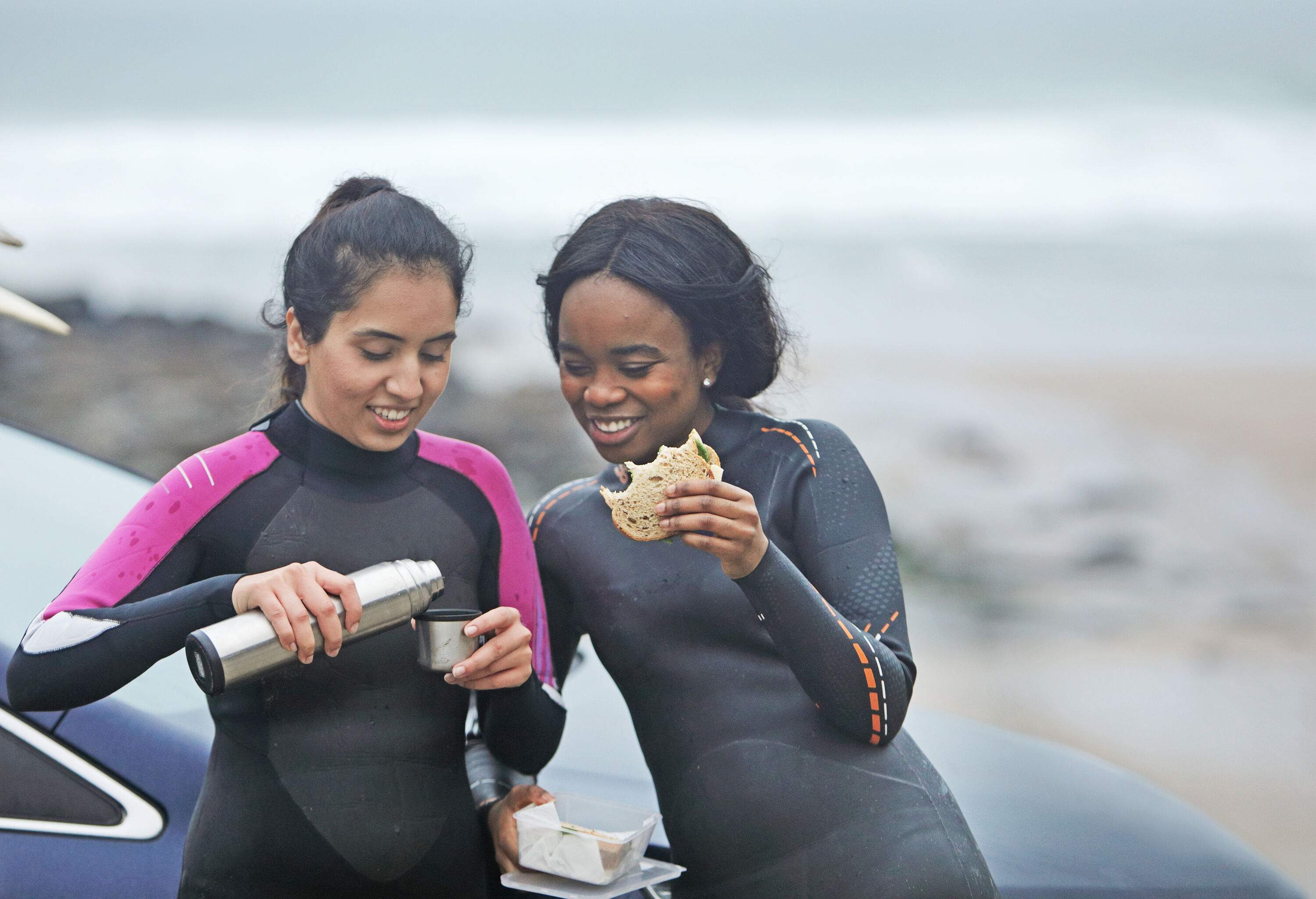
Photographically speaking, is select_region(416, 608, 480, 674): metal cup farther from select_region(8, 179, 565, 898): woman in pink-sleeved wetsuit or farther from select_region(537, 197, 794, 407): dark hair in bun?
select_region(537, 197, 794, 407): dark hair in bun

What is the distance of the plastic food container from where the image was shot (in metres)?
1.54

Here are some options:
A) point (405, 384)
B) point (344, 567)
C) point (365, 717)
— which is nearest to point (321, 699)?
point (365, 717)

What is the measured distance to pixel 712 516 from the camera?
1.45 m

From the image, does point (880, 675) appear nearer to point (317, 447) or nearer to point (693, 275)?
point (693, 275)

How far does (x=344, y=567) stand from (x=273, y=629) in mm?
281

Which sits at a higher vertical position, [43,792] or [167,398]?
[167,398]

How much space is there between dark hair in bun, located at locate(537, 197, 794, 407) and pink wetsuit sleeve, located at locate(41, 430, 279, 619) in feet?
1.71

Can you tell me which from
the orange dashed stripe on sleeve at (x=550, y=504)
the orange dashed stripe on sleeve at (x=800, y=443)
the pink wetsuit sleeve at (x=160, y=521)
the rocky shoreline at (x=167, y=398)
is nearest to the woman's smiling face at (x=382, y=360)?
the pink wetsuit sleeve at (x=160, y=521)

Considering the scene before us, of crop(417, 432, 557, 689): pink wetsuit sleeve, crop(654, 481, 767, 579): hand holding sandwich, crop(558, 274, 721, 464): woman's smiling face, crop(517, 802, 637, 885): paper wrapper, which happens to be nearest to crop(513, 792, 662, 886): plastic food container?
crop(517, 802, 637, 885): paper wrapper

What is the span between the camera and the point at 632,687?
5.84ft

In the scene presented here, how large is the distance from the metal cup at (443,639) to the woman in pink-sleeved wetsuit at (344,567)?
21 millimetres

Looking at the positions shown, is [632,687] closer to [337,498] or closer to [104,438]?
[337,498]

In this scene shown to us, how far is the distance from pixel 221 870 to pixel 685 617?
717 millimetres

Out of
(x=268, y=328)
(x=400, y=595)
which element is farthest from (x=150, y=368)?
(x=400, y=595)
